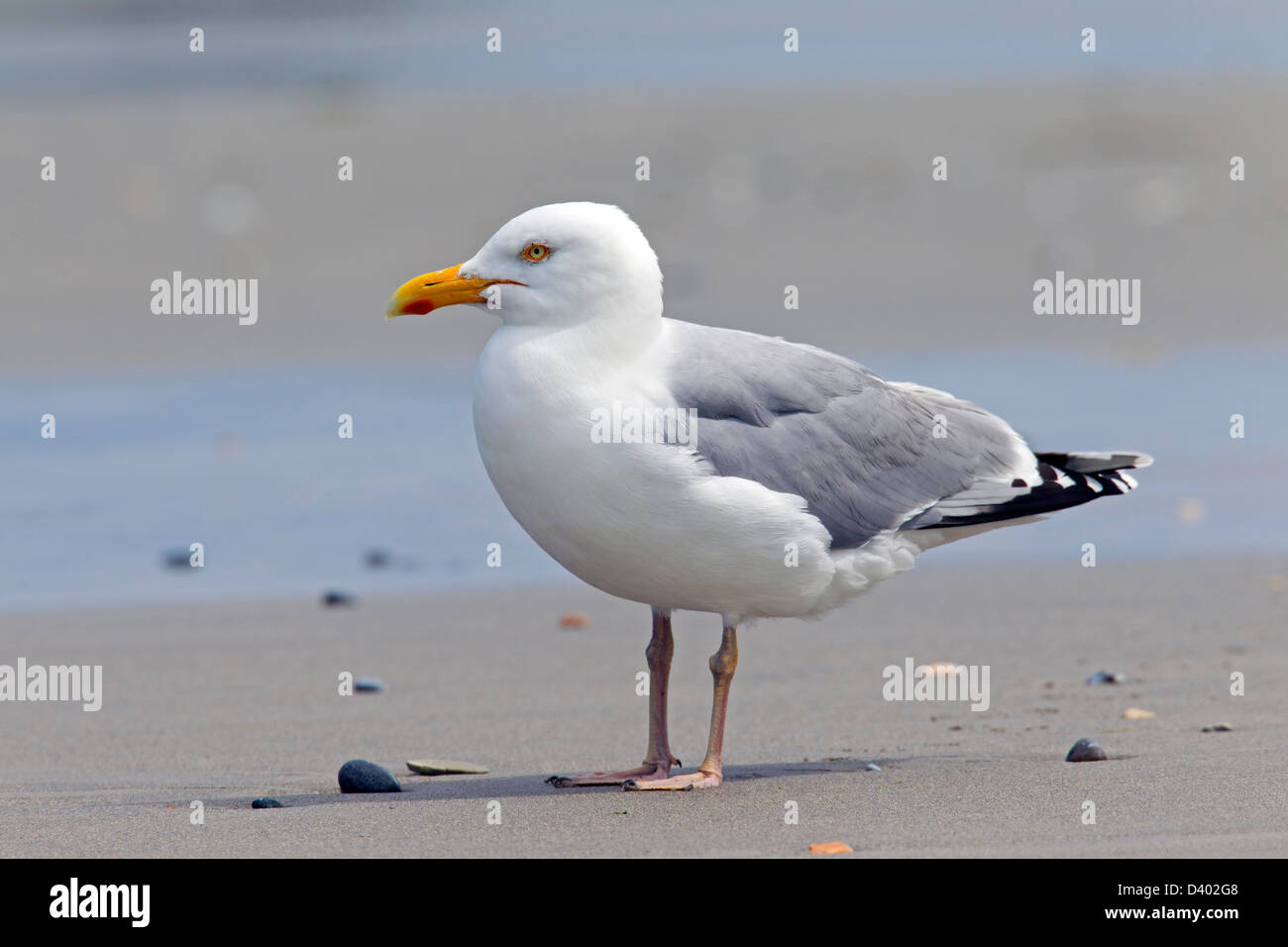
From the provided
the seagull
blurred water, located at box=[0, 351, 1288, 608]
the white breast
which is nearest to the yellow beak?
the seagull

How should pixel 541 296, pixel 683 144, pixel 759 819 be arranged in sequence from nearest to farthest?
pixel 759 819 → pixel 541 296 → pixel 683 144

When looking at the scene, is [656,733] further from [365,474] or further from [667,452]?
[365,474]

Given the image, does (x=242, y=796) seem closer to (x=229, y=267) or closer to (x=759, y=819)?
(x=759, y=819)

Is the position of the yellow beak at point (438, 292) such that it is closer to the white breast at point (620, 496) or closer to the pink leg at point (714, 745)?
the white breast at point (620, 496)

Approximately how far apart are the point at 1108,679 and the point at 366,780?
289 centimetres

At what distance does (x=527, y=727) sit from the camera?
6.76 metres

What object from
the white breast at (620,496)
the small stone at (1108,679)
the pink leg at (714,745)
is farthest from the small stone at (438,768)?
the small stone at (1108,679)

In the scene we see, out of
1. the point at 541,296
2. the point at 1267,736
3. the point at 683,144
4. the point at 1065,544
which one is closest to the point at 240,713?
the point at 541,296

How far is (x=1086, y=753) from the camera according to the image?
5.88m

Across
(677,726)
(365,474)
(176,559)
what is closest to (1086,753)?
(677,726)

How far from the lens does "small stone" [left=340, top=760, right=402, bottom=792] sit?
571 centimetres

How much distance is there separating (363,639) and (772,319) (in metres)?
7.63

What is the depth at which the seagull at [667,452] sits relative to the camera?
5.45 metres

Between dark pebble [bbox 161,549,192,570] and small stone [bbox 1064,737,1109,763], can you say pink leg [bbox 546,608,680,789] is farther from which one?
dark pebble [bbox 161,549,192,570]
